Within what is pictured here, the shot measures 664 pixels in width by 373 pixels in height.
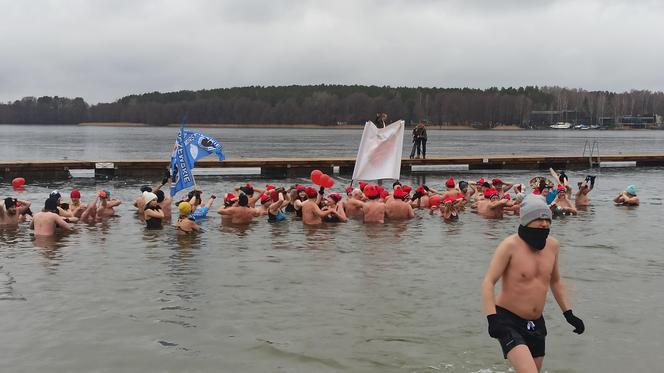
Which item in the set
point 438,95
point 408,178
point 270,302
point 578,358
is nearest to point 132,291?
point 270,302

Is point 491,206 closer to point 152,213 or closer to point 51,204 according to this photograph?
point 152,213

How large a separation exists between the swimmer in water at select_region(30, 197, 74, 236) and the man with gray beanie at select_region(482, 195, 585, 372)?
1261 centimetres

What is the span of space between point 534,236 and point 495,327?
860 mm

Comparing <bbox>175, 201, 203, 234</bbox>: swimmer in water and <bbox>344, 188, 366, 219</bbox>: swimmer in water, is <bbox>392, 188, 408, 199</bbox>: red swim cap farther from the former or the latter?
<bbox>175, 201, 203, 234</bbox>: swimmer in water

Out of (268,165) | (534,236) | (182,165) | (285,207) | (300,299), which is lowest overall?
(300,299)

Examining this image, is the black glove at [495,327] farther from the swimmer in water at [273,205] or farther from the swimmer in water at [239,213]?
the swimmer in water at [273,205]

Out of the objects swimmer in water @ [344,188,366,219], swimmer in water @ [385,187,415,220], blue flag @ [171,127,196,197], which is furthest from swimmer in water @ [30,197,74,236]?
swimmer in water @ [385,187,415,220]

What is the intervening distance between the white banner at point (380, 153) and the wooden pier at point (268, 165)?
12223 millimetres

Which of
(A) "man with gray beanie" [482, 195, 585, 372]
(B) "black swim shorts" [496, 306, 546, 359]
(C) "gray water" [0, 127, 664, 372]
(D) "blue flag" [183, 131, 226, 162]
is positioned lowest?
(C) "gray water" [0, 127, 664, 372]

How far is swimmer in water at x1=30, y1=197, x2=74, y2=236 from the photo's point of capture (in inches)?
623

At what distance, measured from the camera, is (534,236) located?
19.5ft

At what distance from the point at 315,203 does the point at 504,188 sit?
8.08 m

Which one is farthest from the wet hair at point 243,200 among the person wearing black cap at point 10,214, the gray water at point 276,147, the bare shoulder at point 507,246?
the gray water at point 276,147

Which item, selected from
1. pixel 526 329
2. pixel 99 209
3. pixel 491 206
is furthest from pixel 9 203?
pixel 526 329
